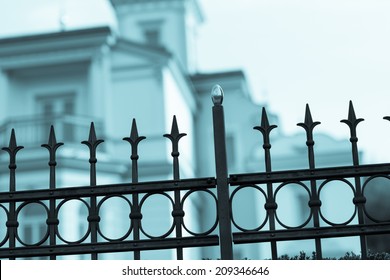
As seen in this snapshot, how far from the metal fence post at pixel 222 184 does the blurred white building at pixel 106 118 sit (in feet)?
58.1

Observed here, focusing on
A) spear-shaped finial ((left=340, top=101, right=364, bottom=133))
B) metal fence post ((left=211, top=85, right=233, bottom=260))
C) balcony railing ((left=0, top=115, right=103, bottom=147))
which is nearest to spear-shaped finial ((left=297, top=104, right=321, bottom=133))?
spear-shaped finial ((left=340, top=101, right=364, bottom=133))

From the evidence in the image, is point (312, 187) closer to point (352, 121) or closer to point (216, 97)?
point (352, 121)

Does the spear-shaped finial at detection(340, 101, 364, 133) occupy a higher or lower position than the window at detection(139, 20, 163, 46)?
lower

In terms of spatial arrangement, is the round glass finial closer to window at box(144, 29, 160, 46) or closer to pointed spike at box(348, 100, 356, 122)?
pointed spike at box(348, 100, 356, 122)

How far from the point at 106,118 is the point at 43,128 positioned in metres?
2.08

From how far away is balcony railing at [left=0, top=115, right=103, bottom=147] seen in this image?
81.1 feet

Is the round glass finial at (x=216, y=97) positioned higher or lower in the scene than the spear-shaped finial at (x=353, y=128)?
higher

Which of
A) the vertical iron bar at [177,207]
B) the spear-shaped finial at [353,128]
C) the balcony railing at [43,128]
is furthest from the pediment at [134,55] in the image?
the spear-shaped finial at [353,128]

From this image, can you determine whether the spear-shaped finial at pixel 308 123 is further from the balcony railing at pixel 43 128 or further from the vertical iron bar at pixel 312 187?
the balcony railing at pixel 43 128

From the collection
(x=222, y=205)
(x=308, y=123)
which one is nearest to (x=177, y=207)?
(x=222, y=205)

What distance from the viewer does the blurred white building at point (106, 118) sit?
78.4 ft

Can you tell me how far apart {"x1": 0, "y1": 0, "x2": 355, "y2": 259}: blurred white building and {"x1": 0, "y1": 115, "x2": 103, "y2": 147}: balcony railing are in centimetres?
3

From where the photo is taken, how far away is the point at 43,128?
25.5 meters
